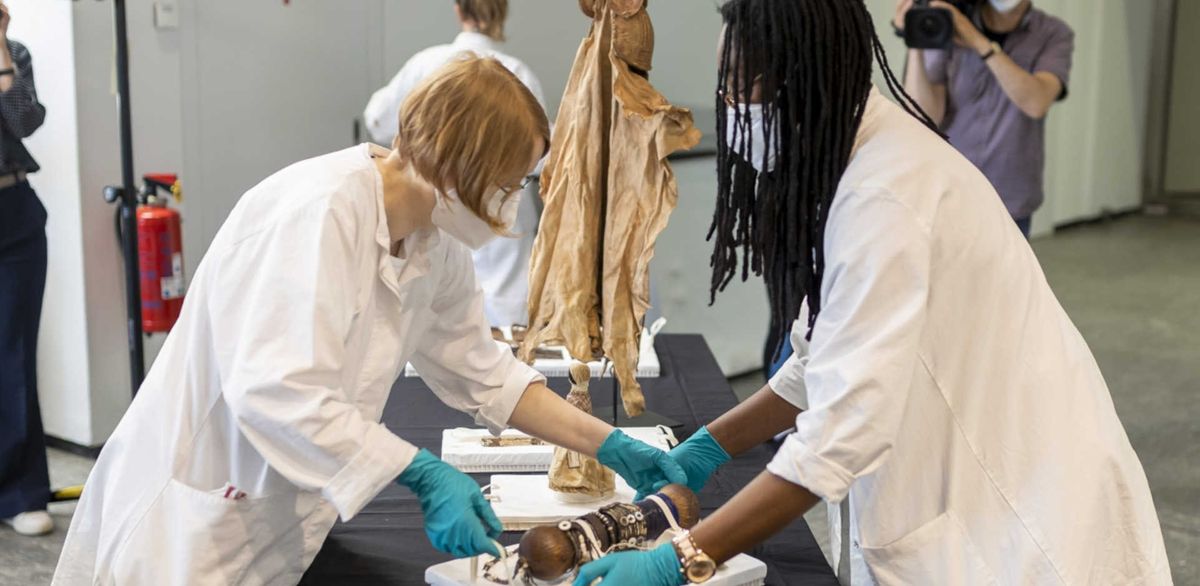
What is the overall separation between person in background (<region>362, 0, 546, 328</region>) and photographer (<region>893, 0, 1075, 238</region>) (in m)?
1.07

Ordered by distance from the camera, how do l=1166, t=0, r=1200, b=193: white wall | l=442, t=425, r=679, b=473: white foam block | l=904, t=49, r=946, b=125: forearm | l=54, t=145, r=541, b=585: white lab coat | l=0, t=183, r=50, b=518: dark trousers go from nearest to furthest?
l=54, t=145, r=541, b=585: white lab coat, l=442, t=425, r=679, b=473: white foam block, l=0, t=183, r=50, b=518: dark trousers, l=904, t=49, r=946, b=125: forearm, l=1166, t=0, r=1200, b=193: white wall

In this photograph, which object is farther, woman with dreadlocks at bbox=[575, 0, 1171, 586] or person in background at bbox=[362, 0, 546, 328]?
person in background at bbox=[362, 0, 546, 328]

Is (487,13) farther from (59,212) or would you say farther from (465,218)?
(465,218)

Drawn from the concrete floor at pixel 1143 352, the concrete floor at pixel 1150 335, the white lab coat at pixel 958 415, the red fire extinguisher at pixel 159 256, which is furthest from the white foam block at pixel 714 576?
the red fire extinguisher at pixel 159 256

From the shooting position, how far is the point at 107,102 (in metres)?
3.41

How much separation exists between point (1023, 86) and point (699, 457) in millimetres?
1992

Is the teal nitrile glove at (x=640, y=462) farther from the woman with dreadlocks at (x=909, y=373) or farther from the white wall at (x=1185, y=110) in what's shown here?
the white wall at (x=1185, y=110)

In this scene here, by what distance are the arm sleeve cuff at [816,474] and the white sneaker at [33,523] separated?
8.06ft

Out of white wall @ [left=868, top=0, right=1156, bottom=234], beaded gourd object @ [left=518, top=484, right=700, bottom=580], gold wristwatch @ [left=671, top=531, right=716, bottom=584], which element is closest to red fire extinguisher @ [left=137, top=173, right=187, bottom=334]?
beaded gourd object @ [left=518, top=484, right=700, bottom=580]

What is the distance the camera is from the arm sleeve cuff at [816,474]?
122cm

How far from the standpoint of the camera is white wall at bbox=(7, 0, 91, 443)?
11.0 ft

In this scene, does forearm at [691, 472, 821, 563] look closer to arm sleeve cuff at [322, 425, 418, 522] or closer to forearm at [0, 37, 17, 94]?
arm sleeve cuff at [322, 425, 418, 522]

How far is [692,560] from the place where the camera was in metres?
1.27

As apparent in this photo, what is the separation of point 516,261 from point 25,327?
1307mm
